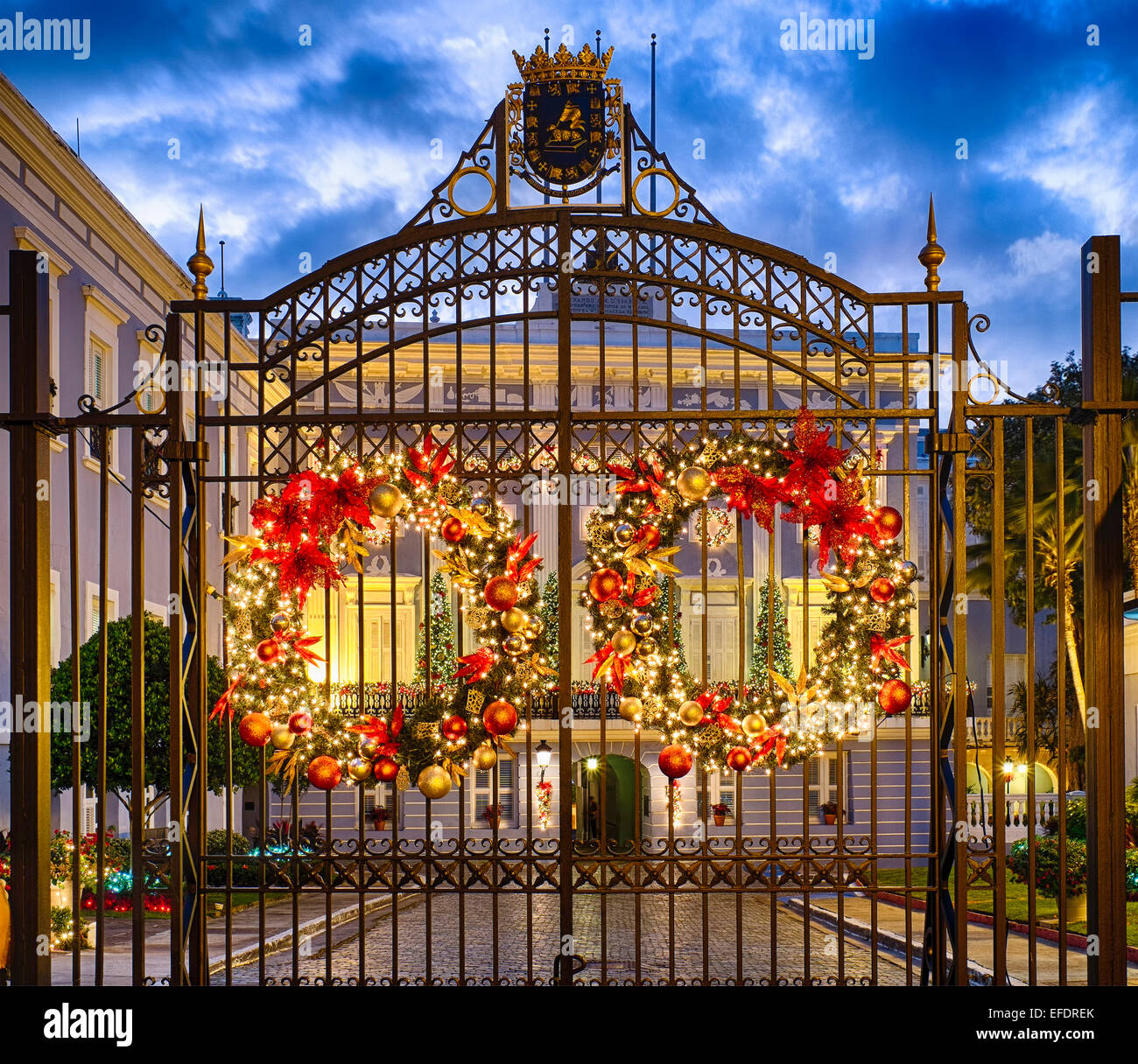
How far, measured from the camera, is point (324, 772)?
6273mm

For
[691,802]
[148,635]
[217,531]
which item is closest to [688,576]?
[691,802]

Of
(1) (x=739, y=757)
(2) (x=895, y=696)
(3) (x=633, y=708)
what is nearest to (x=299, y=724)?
(3) (x=633, y=708)

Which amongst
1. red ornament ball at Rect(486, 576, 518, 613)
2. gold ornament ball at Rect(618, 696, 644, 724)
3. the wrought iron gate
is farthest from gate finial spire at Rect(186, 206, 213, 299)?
gold ornament ball at Rect(618, 696, 644, 724)

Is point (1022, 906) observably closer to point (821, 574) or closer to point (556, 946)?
point (556, 946)

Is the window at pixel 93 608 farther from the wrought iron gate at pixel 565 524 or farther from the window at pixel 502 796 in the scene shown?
the wrought iron gate at pixel 565 524

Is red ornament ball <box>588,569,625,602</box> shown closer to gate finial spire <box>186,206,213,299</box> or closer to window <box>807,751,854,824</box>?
gate finial spire <box>186,206,213,299</box>

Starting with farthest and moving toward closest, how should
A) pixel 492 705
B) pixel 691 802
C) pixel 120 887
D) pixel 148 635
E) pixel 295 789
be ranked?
pixel 691 802
pixel 120 887
pixel 148 635
pixel 492 705
pixel 295 789

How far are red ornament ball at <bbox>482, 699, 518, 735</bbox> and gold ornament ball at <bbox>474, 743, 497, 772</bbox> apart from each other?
0.49 feet

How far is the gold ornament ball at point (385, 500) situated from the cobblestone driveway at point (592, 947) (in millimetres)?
2784

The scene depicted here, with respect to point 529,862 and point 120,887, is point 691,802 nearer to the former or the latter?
point 120,887

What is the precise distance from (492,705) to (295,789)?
3.77 feet

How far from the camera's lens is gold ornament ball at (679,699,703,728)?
6410mm

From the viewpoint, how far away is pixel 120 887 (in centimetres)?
1233

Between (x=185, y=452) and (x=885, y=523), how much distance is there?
3.90m
